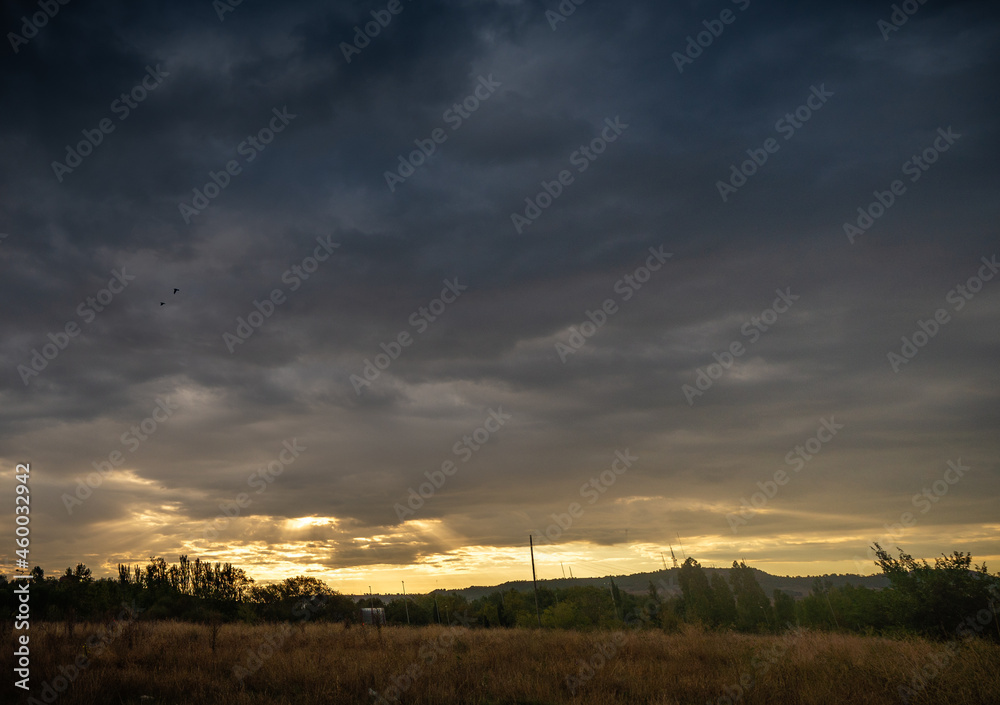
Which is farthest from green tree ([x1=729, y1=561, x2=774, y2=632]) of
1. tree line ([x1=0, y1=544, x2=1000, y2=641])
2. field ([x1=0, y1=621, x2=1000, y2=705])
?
field ([x1=0, y1=621, x2=1000, y2=705])

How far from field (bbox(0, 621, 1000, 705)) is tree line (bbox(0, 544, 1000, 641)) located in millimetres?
4204

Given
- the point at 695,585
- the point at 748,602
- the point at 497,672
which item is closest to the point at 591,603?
the point at 695,585

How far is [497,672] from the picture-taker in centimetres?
1543

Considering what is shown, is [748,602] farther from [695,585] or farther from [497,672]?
→ [497,672]

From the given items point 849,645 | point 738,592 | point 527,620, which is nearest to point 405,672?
point 849,645

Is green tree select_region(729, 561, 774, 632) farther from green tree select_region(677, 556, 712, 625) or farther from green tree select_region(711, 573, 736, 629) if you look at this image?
green tree select_region(677, 556, 712, 625)

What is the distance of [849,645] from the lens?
1762cm

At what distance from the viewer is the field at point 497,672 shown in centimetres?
1244

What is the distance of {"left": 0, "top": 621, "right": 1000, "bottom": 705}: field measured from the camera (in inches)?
490

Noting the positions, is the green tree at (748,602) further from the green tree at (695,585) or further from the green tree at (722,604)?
the green tree at (695,585)

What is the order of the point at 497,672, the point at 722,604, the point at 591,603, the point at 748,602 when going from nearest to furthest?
1. the point at 497,672
2. the point at 591,603
3. the point at 722,604
4. the point at 748,602

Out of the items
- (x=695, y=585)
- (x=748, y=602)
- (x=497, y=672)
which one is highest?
(x=497, y=672)

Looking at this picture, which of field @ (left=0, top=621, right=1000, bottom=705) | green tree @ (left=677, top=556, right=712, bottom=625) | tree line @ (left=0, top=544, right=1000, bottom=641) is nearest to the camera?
field @ (left=0, top=621, right=1000, bottom=705)

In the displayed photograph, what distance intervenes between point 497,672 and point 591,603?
5260cm
